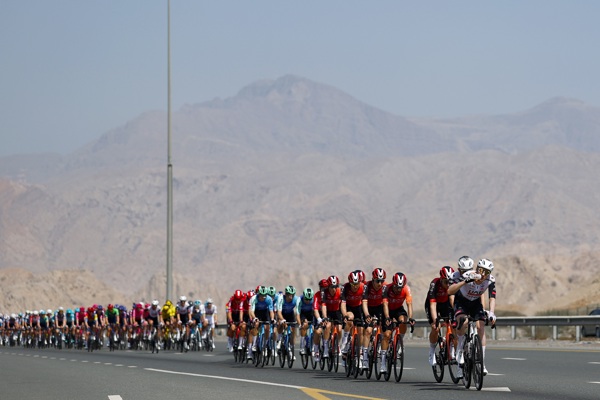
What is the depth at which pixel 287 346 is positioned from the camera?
28.1 m

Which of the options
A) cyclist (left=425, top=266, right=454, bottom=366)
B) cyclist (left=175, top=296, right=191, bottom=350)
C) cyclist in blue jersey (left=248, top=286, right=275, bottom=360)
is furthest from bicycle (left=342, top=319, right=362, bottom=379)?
cyclist (left=175, top=296, right=191, bottom=350)

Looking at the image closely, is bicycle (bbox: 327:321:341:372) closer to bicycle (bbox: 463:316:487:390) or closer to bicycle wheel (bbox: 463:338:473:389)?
bicycle wheel (bbox: 463:338:473:389)

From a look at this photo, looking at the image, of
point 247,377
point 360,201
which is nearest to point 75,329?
point 247,377

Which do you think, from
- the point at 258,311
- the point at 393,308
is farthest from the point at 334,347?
the point at 258,311

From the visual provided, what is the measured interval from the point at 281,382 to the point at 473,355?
4263 mm

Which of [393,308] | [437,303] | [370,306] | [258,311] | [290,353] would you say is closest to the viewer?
[437,303]

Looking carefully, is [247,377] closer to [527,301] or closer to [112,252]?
[527,301]

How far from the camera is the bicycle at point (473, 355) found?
17.9 meters

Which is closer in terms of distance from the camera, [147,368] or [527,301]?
[147,368]

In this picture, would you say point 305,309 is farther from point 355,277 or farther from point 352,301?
point 355,277

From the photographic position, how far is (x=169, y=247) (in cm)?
4781

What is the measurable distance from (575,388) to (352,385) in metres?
3.35

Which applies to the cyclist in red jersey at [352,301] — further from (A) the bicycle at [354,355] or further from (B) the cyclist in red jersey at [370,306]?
(B) the cyclist in red jersey at [370,306]

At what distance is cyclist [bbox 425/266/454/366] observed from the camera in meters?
19.3
